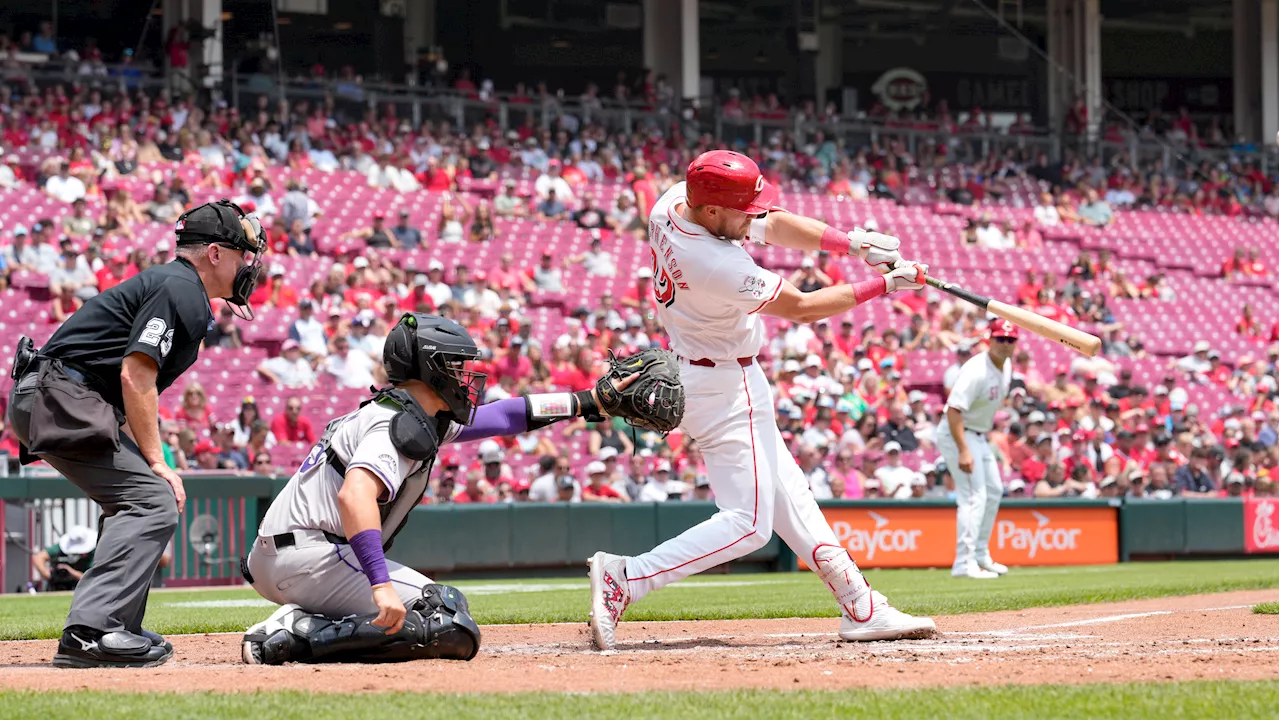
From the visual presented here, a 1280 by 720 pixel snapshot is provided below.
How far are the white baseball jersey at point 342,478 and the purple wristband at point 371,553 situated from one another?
178mm

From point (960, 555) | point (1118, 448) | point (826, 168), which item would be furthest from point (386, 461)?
point (826, 168)

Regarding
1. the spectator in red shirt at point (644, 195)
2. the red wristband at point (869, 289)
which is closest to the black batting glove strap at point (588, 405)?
the red wristband at point (869, 289)

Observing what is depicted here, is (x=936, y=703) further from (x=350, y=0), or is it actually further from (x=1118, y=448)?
(x=350, y=0)

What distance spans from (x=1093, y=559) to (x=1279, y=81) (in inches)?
902

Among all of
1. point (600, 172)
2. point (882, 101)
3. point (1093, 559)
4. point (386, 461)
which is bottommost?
point (1093, 559)

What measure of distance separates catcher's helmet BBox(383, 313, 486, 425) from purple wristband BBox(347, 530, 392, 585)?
55 cm

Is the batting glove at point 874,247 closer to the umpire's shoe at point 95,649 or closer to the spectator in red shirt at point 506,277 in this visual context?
the umpire's shoe at point 95,649

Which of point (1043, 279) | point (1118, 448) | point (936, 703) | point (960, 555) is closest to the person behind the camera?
point (936, 703)

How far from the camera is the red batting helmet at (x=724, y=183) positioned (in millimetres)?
5625

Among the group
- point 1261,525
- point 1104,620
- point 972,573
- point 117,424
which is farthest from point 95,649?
point 1261,525

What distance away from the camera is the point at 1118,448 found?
1819 cm

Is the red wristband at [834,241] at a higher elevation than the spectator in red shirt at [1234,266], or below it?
below

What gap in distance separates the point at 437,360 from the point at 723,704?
159 centimetres

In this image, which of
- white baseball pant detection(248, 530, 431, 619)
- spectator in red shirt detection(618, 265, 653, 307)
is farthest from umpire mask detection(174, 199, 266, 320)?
spectator in red shirt detection(618, 265, 653, 307)
